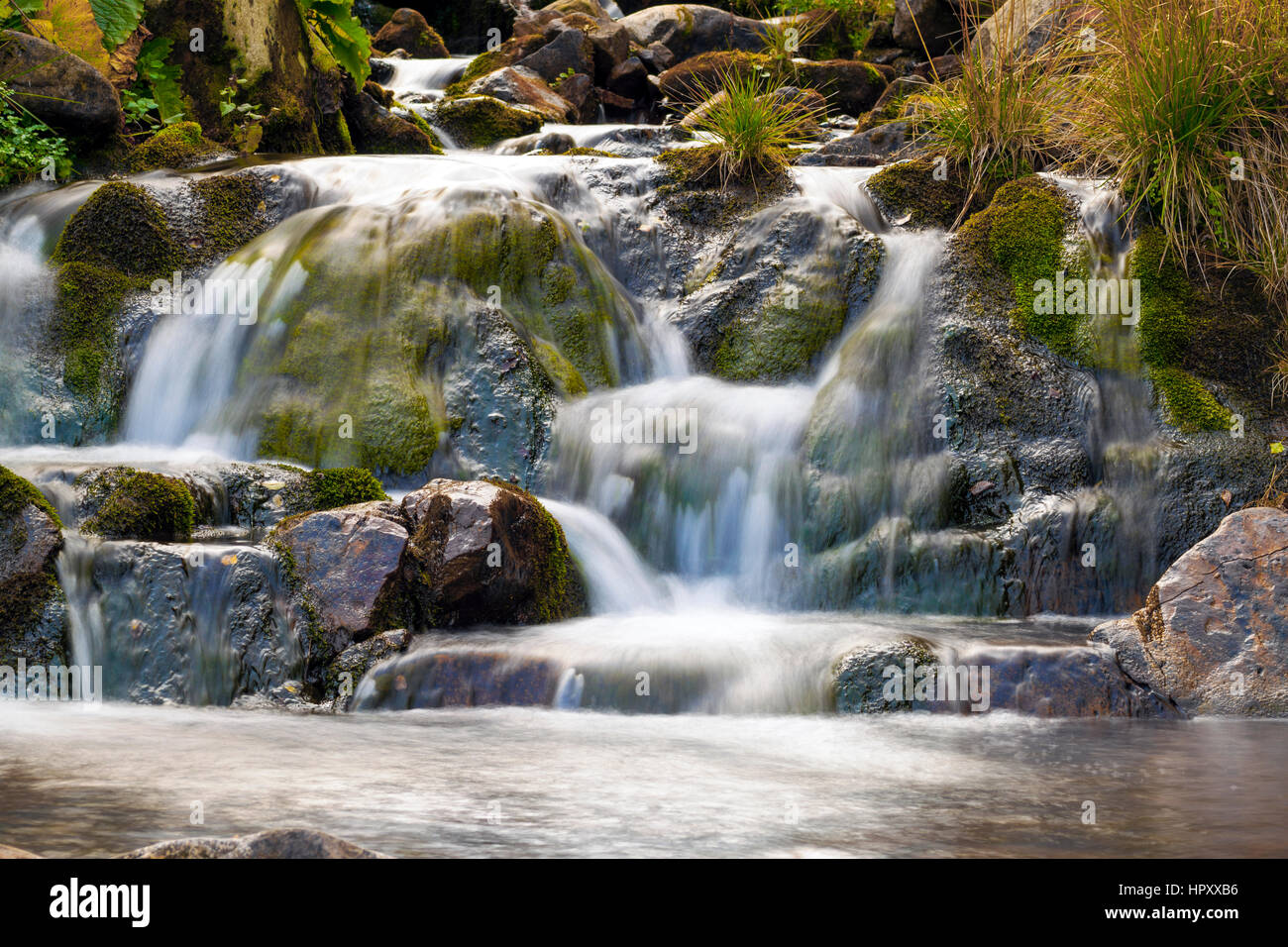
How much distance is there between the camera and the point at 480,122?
12.3m

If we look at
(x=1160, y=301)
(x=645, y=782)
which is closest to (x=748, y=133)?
(x=1160, y=301)

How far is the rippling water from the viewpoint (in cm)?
321

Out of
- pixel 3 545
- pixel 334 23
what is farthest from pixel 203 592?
pixel 334 23

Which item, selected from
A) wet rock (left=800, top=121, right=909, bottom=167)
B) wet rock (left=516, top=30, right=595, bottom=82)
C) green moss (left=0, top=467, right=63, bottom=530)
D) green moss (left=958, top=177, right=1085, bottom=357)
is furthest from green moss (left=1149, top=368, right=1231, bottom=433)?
wet rock (left=516, top=30, right=595, bottom=82)

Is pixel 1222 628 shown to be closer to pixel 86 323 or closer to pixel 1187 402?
pixel 1187 402

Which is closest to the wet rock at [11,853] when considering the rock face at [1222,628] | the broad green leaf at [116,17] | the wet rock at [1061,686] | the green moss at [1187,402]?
the wet rock at [1061,686]

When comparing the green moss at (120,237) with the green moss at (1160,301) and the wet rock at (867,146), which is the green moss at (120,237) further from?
the green moss at (1160,301)

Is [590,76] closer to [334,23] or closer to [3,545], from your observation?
[334,23]

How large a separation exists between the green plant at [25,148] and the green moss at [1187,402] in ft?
26.8

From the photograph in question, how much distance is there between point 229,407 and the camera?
757cm

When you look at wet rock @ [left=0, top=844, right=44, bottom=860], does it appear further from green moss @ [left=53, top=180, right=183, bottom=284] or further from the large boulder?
the large boulder

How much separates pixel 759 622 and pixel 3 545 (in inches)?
146

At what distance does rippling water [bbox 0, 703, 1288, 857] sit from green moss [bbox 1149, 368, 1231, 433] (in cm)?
253

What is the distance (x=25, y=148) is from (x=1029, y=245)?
7.50m
